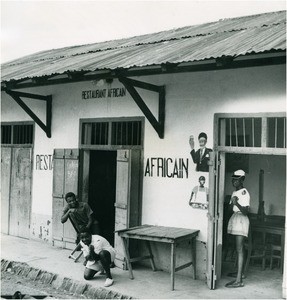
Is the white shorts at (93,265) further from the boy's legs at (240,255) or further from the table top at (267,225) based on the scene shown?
the table top at (267,225)

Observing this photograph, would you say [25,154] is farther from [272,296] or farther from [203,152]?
[272,296]

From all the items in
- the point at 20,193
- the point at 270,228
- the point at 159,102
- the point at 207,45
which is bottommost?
the point at 270,228

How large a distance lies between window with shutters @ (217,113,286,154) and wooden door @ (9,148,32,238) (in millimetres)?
5232

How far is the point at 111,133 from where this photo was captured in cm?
922

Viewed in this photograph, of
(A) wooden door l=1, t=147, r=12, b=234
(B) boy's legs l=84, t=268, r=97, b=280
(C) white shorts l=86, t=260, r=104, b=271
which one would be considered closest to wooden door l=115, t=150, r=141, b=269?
(C) white shorts l=86, t=260, r=104, b=271

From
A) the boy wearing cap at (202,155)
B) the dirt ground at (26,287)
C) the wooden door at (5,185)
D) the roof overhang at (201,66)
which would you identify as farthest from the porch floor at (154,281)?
the roof overhang at (201,66)

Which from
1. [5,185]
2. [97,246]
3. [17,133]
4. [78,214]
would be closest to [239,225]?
[97,246]

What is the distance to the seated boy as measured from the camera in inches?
296

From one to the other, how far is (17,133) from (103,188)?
276 centimetres

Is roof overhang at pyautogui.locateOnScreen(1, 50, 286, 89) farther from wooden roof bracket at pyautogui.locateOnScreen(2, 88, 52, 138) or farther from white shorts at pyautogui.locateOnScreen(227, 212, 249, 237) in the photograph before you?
white shorts at pyautogui.locateOnScreen(227, 212, 249, 237)

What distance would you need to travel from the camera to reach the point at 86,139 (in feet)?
32.0

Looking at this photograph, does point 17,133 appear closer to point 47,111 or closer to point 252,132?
point 47,111

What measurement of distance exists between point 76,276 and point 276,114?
412 centimetres

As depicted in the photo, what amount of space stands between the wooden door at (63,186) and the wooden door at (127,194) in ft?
4.90
